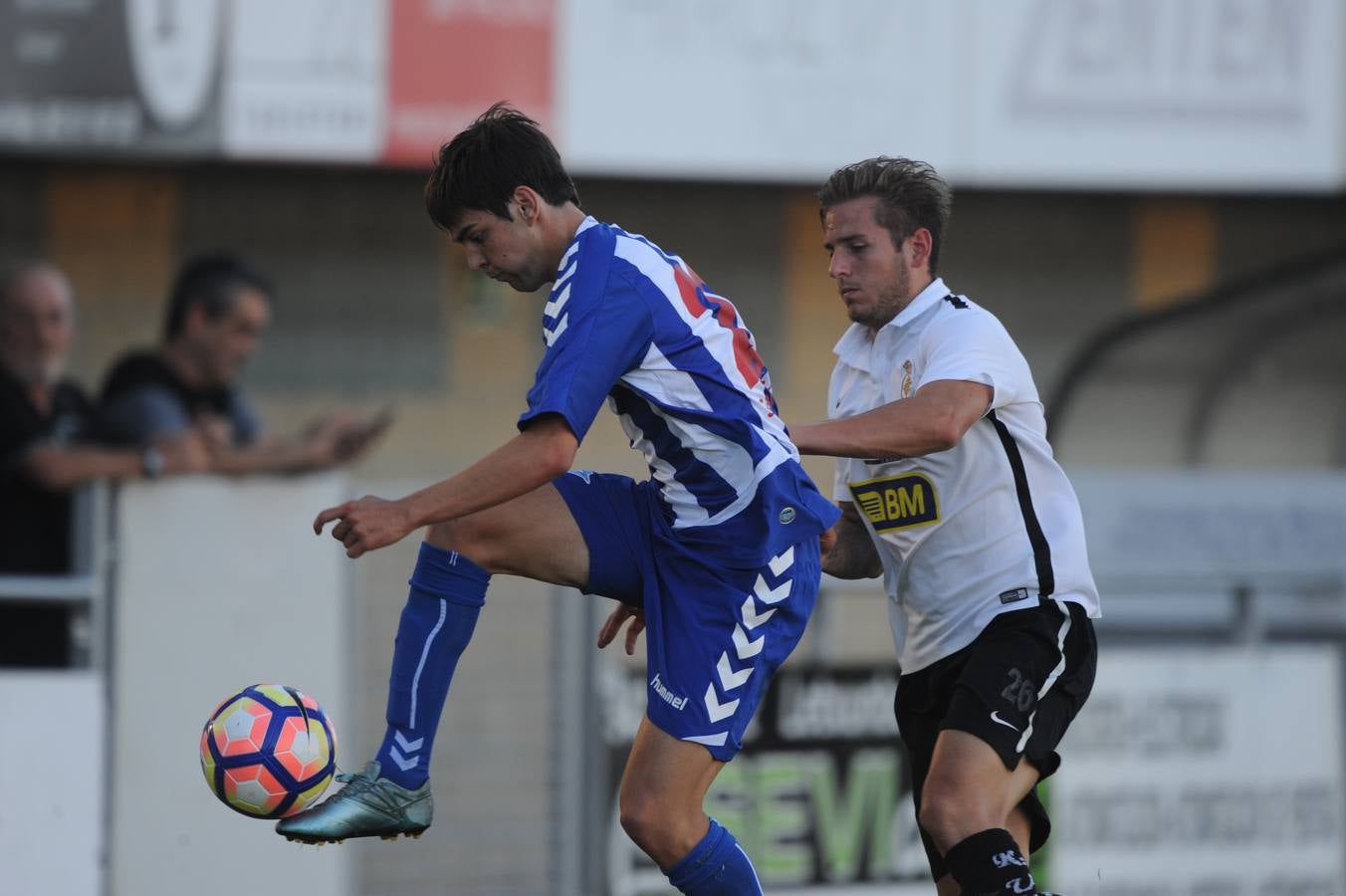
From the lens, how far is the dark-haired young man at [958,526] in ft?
14.3

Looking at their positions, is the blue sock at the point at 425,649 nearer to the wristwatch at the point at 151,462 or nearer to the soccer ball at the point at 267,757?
the soccer ball at the point at 267,757

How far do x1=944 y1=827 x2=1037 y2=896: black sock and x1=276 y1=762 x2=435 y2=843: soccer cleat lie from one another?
3.97 feet

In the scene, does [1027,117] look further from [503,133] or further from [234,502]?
[503,133]

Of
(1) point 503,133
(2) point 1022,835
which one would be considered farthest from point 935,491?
(1) point 503,133

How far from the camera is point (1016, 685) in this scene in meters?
4.42

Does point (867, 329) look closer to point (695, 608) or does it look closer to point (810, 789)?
point (695, 608)

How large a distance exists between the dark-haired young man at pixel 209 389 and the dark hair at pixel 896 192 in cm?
246

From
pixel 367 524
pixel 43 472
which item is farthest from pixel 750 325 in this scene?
pixel 367 524

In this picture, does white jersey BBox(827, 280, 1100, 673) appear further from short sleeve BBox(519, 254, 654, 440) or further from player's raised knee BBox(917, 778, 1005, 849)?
short sleeve BBox(519, 254, 654, 440)

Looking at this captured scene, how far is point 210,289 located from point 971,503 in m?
3.27

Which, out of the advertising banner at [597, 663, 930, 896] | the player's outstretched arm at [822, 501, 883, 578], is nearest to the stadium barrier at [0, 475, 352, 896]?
the advertising banner at [597, 663, 930, 896]

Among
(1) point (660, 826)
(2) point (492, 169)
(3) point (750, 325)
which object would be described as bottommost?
(1) point (660, 826)

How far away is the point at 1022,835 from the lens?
4.88 metres

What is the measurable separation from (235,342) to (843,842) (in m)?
2.95
